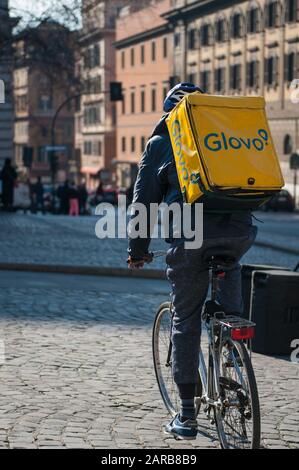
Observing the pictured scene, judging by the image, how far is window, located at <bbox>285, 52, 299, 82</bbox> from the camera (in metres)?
64.2

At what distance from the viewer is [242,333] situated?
5.71 m

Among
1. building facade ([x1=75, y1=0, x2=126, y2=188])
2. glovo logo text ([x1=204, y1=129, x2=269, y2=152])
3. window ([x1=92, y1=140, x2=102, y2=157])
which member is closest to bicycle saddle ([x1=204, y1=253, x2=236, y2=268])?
glovo logo text ([x1=204, y1=129, x2=269, y2=152])

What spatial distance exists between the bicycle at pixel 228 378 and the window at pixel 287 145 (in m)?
58.6

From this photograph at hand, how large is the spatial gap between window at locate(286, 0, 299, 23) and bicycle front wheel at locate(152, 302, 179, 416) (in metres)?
57.4

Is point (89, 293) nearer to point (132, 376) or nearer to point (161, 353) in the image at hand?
point (132, 376)

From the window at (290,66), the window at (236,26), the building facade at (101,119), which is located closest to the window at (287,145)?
the window at (290,66)

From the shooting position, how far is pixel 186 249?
602 centimetres

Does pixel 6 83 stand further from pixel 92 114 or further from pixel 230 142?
pixel 92 114

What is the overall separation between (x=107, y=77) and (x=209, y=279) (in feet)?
336

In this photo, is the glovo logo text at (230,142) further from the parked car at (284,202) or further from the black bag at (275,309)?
the parked car at (284,202)

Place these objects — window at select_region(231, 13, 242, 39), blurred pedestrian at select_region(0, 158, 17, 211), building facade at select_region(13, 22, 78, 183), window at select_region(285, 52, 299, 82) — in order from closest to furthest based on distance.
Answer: blurred pedestrian at select_region(0, 158, 17, 211) → window at select_region(285, 52, 299, 82) → window at select_region(231, 13, 242, 39) → building facade at select_region(13, 22, 78, 183)

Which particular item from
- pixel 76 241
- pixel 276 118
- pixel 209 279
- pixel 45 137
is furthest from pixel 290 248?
pixel 45 137

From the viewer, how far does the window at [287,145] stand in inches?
2537

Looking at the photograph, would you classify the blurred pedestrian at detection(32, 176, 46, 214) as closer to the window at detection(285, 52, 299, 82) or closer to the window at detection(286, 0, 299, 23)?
the window at detection(285, 52, 299, 82)
